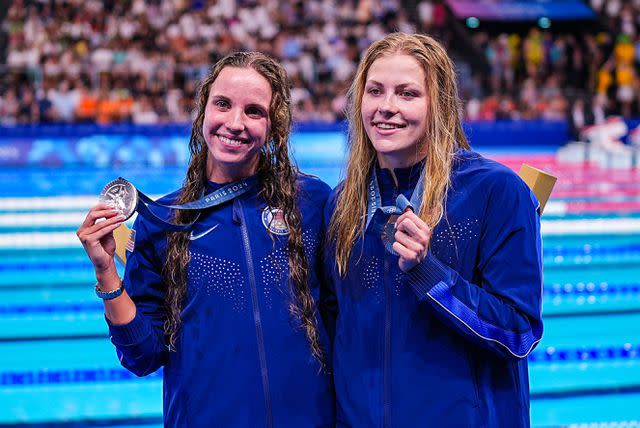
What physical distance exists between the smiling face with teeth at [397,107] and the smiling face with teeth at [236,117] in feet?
0.93

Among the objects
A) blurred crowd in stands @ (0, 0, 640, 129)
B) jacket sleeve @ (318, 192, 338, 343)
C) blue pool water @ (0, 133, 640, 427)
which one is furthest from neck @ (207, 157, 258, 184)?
blurred crowd in stands @ (0, 0, 640, 129)

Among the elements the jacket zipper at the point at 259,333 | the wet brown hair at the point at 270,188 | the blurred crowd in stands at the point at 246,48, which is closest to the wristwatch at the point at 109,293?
the wet brown hair at the point at 270,188

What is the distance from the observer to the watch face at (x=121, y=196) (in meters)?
1.80

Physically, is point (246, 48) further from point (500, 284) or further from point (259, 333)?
point (500, 284)

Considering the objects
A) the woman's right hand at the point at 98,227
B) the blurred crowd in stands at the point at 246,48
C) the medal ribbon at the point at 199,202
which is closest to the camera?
the woman's right hand at the point at 98,227

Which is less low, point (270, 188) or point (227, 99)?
point (227, 99)

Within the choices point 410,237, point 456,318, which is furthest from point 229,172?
point 456,318

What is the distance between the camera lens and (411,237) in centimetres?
166

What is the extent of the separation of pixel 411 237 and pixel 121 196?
2.12 feet

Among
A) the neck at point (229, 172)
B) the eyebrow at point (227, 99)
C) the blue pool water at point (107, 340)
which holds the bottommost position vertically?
the blue pool water at point (107, 340)

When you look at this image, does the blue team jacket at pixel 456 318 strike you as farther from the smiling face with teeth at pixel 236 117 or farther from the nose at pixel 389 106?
the smiling face with teeth at pixel 236 117

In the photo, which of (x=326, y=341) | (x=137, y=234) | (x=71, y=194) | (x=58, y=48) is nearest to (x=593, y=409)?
(x=326, y=341)

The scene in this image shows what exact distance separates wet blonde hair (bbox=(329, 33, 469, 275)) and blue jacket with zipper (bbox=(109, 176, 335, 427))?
0.15 meters

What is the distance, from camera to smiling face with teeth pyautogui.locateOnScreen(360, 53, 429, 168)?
5.95 feet
